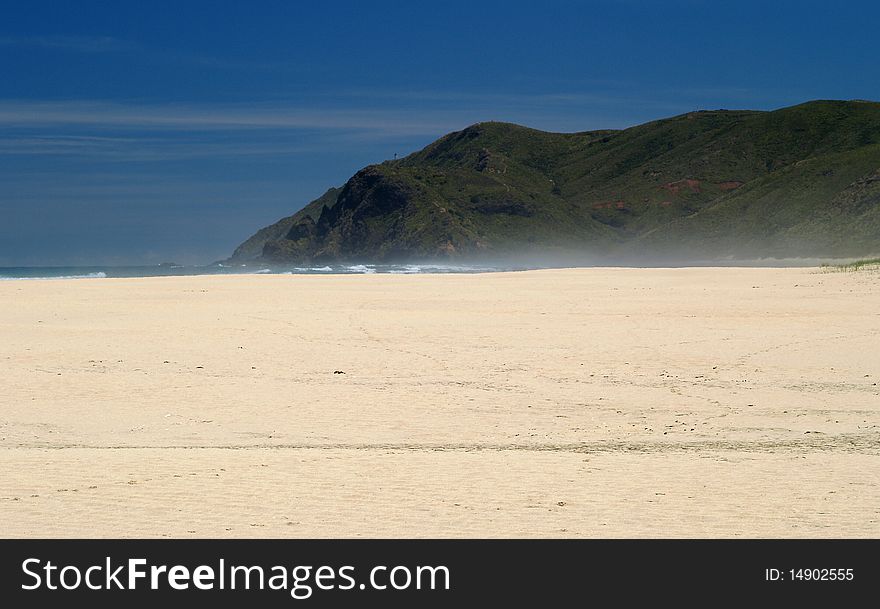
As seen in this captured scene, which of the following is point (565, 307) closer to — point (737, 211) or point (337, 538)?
point (337, 538)

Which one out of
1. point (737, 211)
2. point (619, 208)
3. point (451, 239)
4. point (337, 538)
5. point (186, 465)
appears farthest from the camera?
point (619, 208)

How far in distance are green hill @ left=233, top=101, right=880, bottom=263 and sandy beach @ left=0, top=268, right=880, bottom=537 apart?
105507mm

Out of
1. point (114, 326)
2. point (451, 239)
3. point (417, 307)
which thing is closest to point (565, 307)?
point (417, 307)

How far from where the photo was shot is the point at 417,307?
23.3 m

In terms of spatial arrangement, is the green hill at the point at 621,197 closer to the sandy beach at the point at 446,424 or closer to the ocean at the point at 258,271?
the ocean at the point at 258,271

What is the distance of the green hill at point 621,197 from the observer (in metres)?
127

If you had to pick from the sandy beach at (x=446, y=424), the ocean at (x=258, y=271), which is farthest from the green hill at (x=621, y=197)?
the sandy beach at (x=446, y=424)

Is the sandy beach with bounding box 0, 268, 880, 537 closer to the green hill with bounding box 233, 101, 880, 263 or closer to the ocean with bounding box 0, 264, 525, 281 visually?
the ocean with bounding box 0, 264, 525, 281

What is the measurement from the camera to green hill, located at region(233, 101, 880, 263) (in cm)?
12744

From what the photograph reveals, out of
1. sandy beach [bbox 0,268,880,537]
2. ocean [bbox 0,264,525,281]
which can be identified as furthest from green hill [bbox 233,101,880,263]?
sandy beach [bbox 0,268,880,537]

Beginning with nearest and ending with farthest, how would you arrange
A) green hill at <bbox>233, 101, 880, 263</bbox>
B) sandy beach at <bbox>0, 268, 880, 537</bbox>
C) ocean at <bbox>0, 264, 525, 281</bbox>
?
sandy beach at <bbox>0, 268, 880, 537</bbox> → ocean at <bbox>0, 264, 525, 281</bbox> → green hill at <bbox>233, 101, 880, 263</bbox>

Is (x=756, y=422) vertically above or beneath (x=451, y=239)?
beneath
